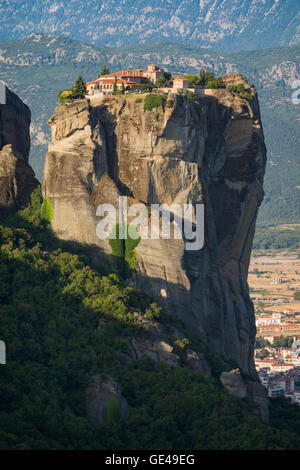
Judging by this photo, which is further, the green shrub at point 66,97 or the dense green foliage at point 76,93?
the dense green foliage at point 76,93

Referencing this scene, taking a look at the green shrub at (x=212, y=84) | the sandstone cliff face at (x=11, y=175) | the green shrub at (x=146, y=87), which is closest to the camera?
the sandstone cliff face at (x=11, y=175)

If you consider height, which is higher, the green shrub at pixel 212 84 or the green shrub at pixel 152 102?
the green shrub at pixel 212 84

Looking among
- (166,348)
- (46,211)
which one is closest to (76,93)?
(46,211)

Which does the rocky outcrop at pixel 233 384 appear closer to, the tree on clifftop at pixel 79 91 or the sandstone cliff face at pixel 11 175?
the sandstone cliff face at pixel 11 175

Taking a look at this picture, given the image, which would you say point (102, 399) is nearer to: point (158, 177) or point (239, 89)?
point (158, 177)

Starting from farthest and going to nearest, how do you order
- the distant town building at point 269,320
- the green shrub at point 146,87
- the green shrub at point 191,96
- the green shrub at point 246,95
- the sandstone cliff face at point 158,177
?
the distant town building at point 269,320 < the green shrub at point 246,95 < the green shrub at point 146,87 < the green shrub at point 191,96 < the sandstone cliff face at point 158,177

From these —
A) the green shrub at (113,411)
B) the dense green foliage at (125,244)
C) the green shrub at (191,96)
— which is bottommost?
the green shrub at (113,411)

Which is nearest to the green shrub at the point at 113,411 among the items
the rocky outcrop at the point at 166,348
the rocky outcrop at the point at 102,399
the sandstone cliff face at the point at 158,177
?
the rocky outcrop at the point at 102,399

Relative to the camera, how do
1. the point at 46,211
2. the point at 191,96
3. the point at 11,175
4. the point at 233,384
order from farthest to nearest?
the point at 191,96 → the point at 11,175 → the point at 46,211 → the point at 233,384
